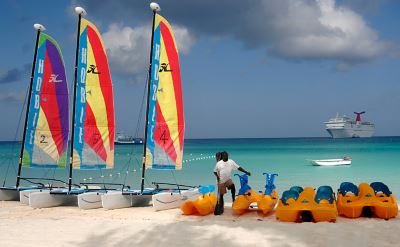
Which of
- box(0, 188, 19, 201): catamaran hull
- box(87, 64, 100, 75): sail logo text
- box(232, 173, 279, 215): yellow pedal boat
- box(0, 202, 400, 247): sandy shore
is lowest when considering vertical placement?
box(0, 188, 19, 201): catamaran hull

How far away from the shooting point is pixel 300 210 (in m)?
9.85

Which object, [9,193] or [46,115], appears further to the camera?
[46,115]

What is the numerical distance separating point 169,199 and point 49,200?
416cm

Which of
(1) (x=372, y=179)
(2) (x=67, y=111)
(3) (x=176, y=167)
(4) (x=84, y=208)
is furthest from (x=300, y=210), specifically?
(1) (x=372, y=179)

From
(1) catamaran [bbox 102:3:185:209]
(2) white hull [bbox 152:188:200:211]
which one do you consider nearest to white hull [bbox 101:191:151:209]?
(1) catamaran [bbox 102:3:185:209]

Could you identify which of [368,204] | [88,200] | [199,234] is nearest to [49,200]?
[88,200]

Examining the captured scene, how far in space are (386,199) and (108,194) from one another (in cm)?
791

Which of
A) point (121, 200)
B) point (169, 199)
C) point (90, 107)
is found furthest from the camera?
point (90, 107)

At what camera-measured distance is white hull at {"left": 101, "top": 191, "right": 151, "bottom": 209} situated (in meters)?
13.0

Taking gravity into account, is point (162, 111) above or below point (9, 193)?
above

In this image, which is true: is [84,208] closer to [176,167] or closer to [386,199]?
[176,167]

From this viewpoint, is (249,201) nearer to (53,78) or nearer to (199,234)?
(199,234)

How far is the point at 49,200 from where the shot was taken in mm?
13891

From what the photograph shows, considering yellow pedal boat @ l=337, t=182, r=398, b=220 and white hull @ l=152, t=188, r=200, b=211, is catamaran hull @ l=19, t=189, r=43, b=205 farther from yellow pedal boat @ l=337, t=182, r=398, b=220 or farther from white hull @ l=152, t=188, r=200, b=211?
yellow pedal boat @ l=337, t=182, r=398, b=220
